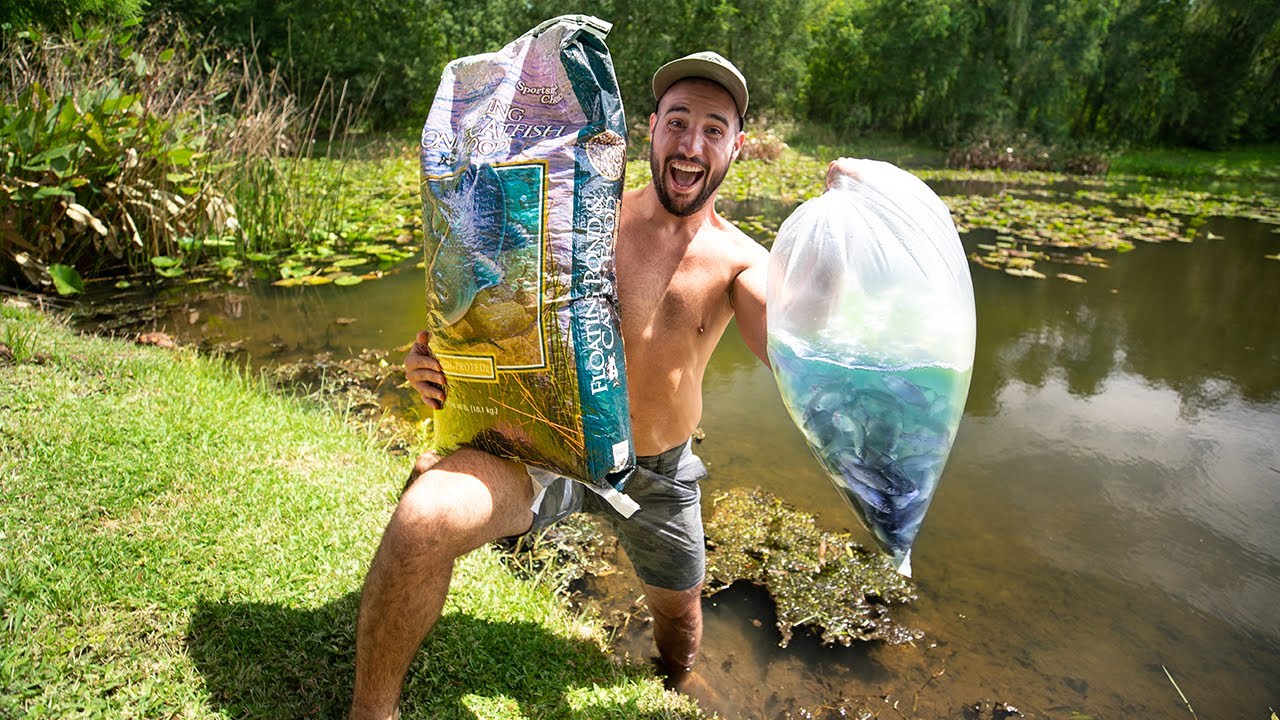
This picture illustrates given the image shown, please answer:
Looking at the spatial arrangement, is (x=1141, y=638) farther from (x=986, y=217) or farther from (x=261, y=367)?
(x=986, y=217)

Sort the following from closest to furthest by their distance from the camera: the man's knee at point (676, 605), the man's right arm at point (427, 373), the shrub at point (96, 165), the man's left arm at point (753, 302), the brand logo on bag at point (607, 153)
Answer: the brand logo on bag at point (607, 153), the man's right arm at point (427, 373), the man's left arm at point (753, 302), the man's knee at point (676, 605), the shrub at point (96, 165)

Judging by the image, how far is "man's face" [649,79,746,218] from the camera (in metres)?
1.73

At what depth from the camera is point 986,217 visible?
8922mm

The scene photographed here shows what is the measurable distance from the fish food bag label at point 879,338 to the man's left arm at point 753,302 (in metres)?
0.23

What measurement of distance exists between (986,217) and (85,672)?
379 inches

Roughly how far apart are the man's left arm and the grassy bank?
3.34ft

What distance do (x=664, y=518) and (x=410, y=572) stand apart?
0.76 m

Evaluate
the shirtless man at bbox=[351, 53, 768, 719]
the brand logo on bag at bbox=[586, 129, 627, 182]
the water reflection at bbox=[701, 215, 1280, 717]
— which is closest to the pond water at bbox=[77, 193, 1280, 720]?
the water reflection at bbox=[701, 215, 1280, 717]

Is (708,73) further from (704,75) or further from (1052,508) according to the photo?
(1052,508)

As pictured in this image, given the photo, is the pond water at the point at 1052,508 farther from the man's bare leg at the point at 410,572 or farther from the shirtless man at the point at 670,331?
the man's bare leg at the point at 410,572

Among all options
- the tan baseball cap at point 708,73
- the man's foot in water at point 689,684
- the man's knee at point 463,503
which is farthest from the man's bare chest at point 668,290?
the man's foot in water at point 689,684

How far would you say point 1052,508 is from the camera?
319 cm

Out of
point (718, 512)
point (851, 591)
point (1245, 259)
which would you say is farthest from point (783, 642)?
point (1245, 259)

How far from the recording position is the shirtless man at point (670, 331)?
1.61 meters
